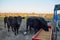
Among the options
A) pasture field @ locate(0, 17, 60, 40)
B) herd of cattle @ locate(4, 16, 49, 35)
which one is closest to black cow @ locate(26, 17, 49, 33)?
herd of cattle @ locate(4, 16, 49, 35)

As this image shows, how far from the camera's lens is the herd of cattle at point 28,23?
342cm

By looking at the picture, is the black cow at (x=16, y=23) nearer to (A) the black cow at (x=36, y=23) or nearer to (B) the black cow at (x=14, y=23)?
(B) the black cow at (x=14, y=23)

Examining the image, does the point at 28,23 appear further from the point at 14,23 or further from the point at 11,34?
the point at 11,34

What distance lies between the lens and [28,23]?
353 cm

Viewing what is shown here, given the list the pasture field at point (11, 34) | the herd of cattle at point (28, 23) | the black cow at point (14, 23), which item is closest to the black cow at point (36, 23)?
the herd of cattle at point (28, 23)

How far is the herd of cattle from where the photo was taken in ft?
11.2

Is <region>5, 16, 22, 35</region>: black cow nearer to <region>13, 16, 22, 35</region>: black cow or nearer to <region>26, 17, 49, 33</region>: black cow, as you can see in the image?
<region>13, 16, 22, 35</region>: black cow

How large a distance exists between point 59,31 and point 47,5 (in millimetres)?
641

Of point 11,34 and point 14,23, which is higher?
point 14,23

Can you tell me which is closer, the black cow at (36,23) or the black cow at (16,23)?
the black cow at (36,23)

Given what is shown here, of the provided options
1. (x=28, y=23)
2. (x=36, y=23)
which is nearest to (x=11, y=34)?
(x=28, y=23)

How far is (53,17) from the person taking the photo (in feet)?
10.7

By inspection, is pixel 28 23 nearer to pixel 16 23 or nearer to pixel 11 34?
pixel 16 23

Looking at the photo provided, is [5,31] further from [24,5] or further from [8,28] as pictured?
[24,5]
